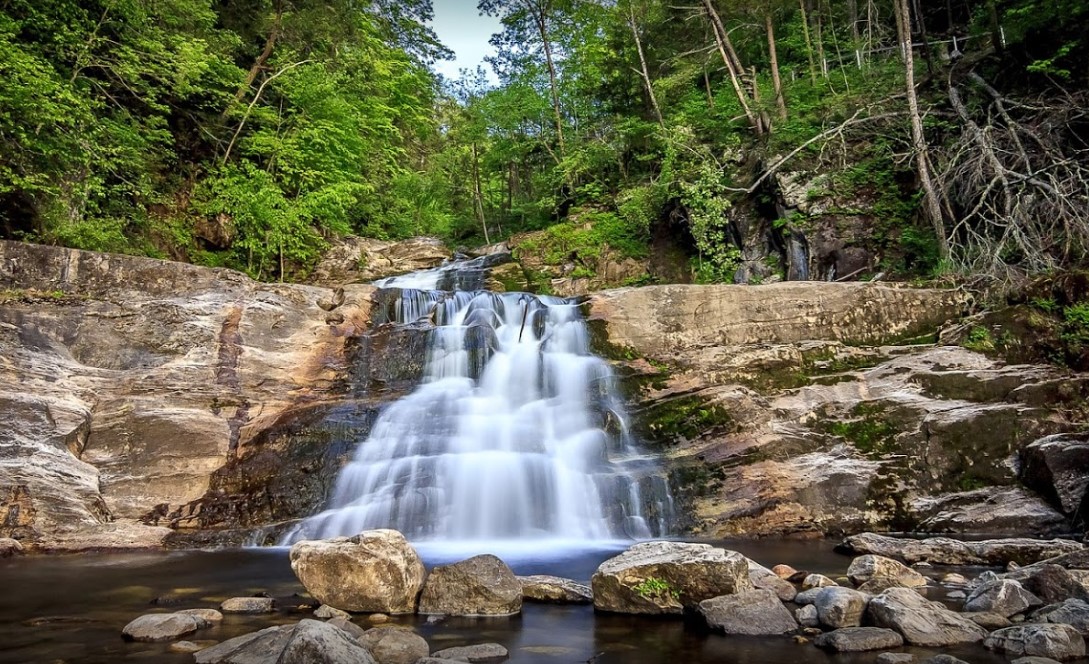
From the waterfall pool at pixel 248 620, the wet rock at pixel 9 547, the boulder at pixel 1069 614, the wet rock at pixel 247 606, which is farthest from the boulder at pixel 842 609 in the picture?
the wet rock at pixel 9 547

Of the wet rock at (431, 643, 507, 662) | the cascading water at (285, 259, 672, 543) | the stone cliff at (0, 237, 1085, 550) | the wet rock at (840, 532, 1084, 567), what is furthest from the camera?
the cascading water at (285, 259, 672, 543)

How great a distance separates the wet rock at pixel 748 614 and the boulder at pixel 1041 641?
111 centimetres

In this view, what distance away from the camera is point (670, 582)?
4.36 m

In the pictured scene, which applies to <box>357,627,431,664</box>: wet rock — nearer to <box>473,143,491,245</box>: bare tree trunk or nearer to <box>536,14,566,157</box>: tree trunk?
<box>536,14,566,157</box>: tree trunk

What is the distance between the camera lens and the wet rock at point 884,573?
4.83 metres

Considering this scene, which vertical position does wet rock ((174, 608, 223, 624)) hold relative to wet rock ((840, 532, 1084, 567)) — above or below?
above

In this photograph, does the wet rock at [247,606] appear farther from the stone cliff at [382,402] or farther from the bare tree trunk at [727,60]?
the bare tree trunk at [727,60]

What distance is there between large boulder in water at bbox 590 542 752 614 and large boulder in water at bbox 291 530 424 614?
1.39 meters

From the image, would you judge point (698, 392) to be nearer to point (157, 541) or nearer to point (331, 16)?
point (157, 541)

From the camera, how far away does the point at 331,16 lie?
17391 millimetres

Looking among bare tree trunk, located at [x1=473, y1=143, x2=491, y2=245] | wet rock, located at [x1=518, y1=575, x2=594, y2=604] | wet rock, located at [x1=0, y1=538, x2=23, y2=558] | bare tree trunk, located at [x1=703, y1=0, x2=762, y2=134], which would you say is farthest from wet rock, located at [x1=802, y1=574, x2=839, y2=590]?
bare tree trunk, located at [x1=473, y1=143, x2=491, y2=245]

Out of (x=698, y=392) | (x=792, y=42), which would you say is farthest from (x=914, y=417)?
(x=792, y=42)

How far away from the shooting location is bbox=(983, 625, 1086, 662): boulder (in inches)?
130

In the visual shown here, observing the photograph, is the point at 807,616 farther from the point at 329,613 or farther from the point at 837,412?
the point at 837,412
